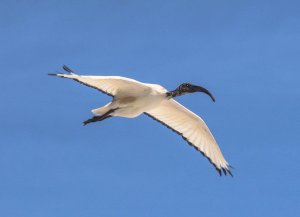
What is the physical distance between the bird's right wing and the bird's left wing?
1564mm

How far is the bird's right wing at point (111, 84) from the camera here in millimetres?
14875

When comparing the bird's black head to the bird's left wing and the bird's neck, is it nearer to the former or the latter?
the bird's neck

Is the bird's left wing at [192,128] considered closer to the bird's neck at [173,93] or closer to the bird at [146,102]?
the bird at [146,102]

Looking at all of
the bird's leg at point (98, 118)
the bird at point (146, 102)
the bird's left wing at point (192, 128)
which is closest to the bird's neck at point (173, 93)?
the bird at point (146, 102)

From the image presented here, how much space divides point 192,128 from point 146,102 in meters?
2.15

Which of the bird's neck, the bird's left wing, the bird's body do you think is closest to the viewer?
the bird's body

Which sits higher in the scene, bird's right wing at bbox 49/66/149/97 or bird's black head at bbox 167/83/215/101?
bird's black head at bbox 167/83/215/101

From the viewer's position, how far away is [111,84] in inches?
608

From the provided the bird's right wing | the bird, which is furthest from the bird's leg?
the bird's right wing

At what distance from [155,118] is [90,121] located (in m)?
2.41

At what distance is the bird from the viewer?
15.2 meters

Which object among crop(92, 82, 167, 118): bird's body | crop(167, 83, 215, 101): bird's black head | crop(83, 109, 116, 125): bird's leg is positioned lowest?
crop(83, 109, 116, 125): bird's leg

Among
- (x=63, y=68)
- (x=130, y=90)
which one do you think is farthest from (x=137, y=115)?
(x=63, y=68)

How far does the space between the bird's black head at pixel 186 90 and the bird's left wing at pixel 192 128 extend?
0.84 metres
